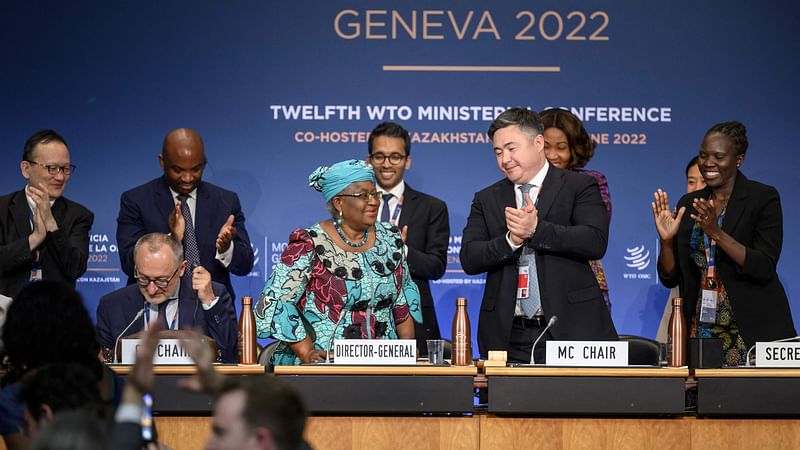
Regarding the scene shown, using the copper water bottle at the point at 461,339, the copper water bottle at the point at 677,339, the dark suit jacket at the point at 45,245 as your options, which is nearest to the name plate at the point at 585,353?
the copper water bottle at the point at 677,339

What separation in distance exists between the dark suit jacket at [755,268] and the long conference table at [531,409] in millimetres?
844

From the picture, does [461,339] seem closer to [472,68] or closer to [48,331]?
[48,331]

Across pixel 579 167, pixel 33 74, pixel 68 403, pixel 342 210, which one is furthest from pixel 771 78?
pixel 68 403

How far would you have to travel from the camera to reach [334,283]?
4.36 metres

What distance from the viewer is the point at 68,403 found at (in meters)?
2.44

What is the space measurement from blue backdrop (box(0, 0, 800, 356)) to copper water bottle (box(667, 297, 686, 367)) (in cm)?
282

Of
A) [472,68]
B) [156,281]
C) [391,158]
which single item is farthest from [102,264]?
[472,68]

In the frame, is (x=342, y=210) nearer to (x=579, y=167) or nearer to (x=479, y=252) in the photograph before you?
(x=479, y=252)

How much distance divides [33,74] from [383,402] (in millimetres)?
4082

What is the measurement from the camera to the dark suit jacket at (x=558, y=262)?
441 centimetres

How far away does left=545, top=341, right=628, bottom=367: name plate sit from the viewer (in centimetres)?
398

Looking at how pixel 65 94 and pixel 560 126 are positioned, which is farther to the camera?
pixel 65 94

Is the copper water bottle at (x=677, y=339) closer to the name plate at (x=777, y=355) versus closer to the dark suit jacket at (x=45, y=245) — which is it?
the name plate at (x=777, y=355)

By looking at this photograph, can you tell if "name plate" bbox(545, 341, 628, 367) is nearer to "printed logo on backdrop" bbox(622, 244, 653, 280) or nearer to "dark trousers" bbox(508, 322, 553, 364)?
"dark trousers" bbox(508, 322, 553, 364)
